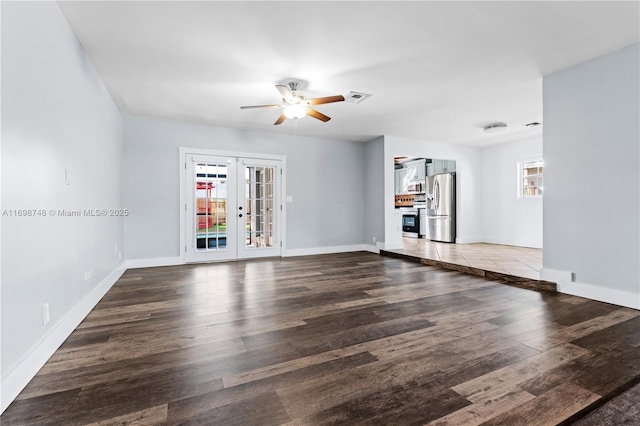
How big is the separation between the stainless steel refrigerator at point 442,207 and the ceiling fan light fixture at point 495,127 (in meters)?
2.02

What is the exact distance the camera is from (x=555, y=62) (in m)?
3.22

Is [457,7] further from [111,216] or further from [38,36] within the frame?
[111,216]

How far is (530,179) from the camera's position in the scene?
22.2 feet

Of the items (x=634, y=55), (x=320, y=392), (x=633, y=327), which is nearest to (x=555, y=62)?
(x=634, y=55)

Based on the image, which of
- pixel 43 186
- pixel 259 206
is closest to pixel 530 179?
pixel 259 206

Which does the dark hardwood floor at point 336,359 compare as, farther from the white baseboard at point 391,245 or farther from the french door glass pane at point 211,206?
the white baseboard at point 391,245

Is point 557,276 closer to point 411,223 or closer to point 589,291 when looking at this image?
point 589,291

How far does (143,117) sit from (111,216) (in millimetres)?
1887

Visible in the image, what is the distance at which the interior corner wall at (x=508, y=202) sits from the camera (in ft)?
21.7

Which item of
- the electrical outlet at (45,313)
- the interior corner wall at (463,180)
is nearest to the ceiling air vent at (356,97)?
the interior corner wall at (463,180)

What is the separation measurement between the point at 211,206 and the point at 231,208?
352 millimetres

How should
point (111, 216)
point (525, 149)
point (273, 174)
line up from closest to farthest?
point (111, 216) → point (273, 174) → point (525, 149)

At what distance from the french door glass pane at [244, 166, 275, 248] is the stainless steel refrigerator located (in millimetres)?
4326

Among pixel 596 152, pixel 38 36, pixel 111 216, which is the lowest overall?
pixel 111 216
